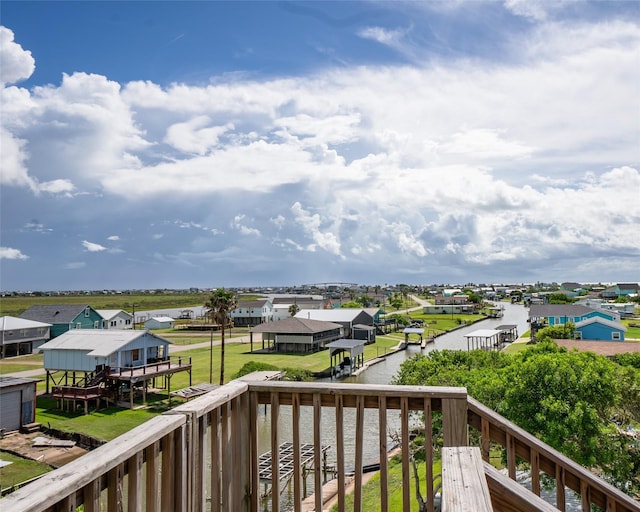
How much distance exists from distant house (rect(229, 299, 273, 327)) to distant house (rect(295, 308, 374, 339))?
1336 centimetres

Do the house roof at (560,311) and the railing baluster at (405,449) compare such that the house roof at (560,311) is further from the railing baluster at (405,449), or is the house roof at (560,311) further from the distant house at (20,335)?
the railing baluster at (405,449)

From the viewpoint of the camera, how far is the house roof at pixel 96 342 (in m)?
28.0

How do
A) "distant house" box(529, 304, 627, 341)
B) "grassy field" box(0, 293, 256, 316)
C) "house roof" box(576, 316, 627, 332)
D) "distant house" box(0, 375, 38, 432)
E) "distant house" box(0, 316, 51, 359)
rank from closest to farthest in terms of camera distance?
"distant house" box(0, 375, 38, 432), "distant house" box(0, 316, 51, 359), "house roof" box(576, 316, 627, 332), "distant house" box(529, 304, 627, 341), "grassy field" box(0, 293, 256, 316)

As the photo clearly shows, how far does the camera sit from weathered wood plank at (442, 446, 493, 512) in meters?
1.63

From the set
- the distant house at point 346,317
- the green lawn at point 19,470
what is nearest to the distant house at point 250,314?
the distant house at point 346,317

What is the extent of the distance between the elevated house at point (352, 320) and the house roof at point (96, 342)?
1156 inches

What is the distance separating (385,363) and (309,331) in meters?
9.55

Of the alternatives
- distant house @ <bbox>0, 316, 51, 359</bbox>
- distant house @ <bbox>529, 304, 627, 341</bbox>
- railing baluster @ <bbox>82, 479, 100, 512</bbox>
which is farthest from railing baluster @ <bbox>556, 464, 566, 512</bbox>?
distant house @ <bbox>0, 316, 51, 359</bbox>

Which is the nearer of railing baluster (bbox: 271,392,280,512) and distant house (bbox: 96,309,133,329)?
railing baluster (bbox: 271,392,280,512)

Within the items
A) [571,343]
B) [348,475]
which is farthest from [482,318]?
[348,475]

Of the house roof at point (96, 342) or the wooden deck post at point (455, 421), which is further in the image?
the house roof at point (96, 342)

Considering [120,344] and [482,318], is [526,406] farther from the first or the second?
[482,318]

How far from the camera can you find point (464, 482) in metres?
1.85

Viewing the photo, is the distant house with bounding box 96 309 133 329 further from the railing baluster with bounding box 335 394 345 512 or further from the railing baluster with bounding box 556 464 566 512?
the railing baluster with bounding box 556 464 566 512
